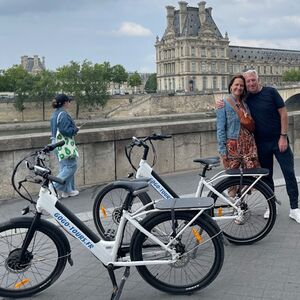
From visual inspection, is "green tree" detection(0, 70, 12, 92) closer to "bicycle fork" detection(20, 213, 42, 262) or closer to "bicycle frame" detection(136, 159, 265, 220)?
"bicycle frame" detection(136, 159, 265, 220)

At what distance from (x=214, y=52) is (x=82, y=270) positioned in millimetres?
117456

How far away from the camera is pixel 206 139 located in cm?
916

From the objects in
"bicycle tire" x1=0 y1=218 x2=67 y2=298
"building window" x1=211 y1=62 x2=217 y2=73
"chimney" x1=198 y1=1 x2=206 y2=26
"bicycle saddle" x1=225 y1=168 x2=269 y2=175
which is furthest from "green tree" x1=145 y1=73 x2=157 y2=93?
"bicycle tire" x1=0 y1=218 x2=67 y2=298

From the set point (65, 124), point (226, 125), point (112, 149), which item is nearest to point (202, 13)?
point (112, 149)

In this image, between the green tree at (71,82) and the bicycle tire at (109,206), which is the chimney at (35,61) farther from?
the bicycle tire at (109,206)

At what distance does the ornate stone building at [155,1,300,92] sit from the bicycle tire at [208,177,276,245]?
110366 mm

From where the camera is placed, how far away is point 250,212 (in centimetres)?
456

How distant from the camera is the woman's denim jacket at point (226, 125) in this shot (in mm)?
5020

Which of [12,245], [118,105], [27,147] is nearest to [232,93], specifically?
[12,245]

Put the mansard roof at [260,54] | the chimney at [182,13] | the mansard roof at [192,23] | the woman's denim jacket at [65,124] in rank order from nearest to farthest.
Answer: the woman's denim jacket at [65,124] → the chimney at [182,13] → the mansard roof at [192,23] → the mansard roof at [260,54]

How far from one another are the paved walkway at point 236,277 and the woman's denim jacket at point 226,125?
3.43 feet

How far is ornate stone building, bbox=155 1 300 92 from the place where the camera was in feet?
376

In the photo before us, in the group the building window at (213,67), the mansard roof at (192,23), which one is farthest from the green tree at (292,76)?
the mansard roof at (192,23)

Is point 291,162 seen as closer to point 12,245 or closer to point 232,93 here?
point 232,93
